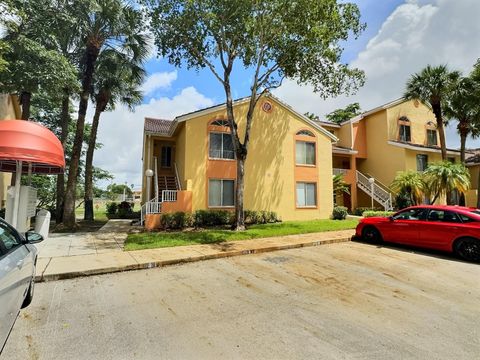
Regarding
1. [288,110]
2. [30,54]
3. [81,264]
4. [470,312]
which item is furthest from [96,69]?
[470,312]

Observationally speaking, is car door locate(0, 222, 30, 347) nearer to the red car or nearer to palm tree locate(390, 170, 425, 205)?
the red car

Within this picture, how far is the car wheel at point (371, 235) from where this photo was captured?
11328 mm

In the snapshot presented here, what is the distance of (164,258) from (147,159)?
1351 cm

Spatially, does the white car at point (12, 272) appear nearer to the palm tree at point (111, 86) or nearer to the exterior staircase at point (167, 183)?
the exterior staircase at point (167, 183)

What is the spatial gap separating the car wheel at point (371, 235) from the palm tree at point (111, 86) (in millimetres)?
16122

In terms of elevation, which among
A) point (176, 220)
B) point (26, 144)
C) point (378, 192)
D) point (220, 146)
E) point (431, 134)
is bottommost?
point (176, 220)

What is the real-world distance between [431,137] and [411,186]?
40.0 feet

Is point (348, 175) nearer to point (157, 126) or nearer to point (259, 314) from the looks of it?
point (157, 126)

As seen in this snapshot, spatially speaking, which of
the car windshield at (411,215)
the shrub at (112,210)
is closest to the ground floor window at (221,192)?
the car windshield at (411,215)

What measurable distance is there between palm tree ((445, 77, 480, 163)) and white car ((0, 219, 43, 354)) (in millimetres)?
25634

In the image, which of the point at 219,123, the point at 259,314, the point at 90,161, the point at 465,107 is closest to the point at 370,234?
the point at 259,314

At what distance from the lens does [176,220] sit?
14.9 metres

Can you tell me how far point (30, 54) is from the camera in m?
12.2

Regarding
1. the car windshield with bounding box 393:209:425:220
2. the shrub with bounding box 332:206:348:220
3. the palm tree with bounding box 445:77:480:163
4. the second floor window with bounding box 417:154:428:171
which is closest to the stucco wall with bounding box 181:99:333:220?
the shrub with bounding box 332:206:348:220
